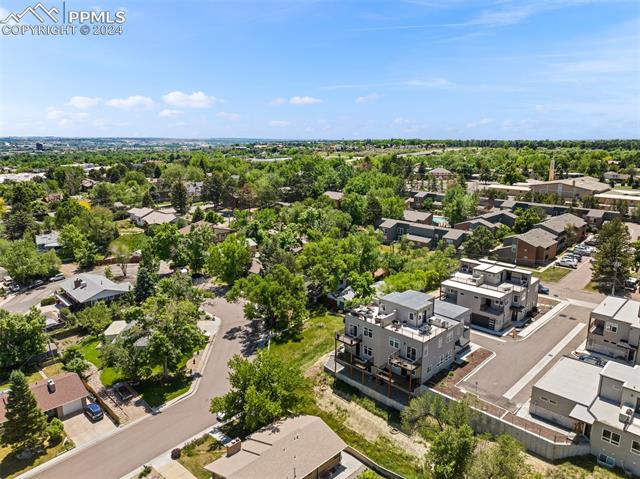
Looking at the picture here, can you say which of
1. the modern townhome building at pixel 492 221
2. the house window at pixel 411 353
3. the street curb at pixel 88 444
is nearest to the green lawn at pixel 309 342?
the street curb at pixel 88 444

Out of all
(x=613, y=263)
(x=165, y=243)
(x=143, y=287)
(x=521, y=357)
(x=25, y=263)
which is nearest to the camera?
(x=521, y=357)

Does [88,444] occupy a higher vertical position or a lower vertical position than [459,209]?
lower

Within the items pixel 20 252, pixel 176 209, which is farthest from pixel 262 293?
pixel 176 209

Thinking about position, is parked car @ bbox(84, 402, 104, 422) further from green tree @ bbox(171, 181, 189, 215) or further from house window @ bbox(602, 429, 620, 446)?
green tree @ bbox(171, 181, 189, 215)

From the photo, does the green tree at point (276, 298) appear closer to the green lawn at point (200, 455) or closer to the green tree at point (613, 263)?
the green lawn at point (200, 455)

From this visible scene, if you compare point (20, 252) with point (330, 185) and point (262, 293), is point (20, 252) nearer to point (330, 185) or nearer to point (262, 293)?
point (262, 293)

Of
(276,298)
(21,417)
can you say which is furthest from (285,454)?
(276,298)

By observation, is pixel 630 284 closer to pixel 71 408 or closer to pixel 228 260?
pixel 228 260
